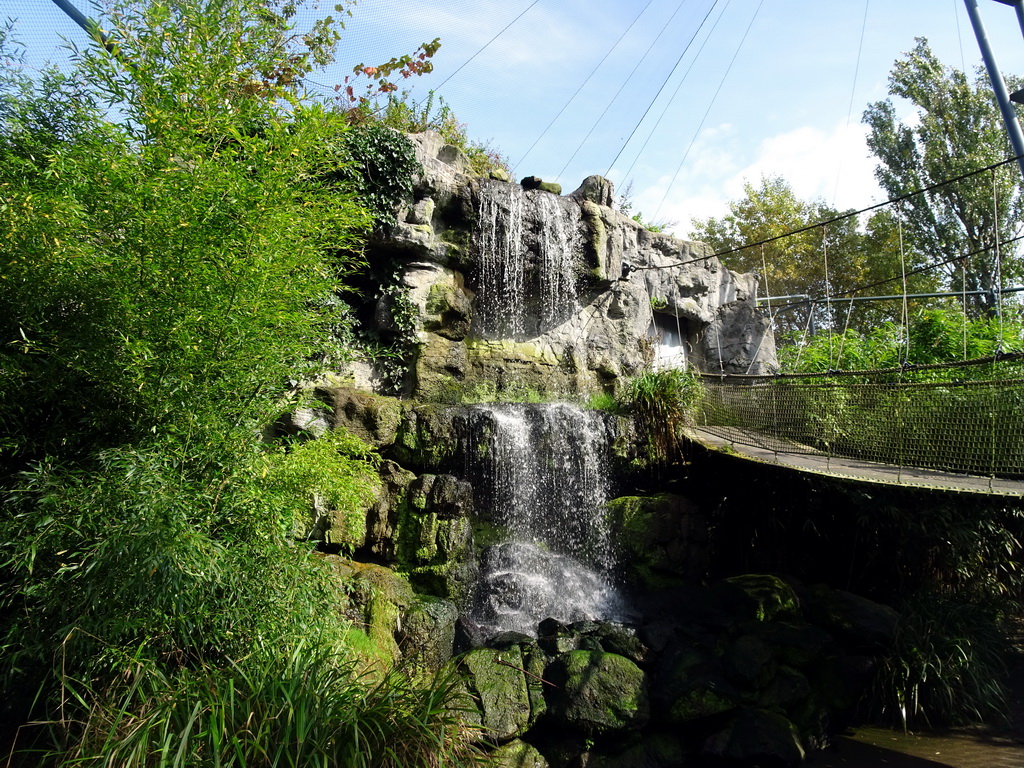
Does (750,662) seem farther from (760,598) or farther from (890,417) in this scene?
(890,417)

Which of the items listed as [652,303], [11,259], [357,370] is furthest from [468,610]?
[652,303]

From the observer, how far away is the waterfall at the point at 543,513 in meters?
5.39

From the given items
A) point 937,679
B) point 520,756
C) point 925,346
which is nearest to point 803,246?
point 925,346

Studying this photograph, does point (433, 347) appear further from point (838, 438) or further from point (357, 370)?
point (838, 438)

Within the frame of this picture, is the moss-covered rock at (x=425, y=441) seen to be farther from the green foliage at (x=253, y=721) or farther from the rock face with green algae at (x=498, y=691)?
the green foliage at (x=253, y=721)

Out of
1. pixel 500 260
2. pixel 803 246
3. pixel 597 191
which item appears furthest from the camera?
pixel 803 246

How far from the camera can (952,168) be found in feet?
44.7

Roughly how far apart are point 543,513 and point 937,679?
3.13 metres

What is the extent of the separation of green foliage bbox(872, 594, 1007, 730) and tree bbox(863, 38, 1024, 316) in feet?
35.1

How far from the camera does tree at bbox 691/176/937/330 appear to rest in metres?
16.5


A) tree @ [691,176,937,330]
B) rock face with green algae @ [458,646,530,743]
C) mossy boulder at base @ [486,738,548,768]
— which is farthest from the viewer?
tree @ [691,176,937,330]

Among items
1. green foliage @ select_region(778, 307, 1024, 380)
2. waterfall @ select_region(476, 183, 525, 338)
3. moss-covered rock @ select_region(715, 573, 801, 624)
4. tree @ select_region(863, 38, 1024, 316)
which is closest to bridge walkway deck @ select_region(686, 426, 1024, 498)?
moss-covered rock @ select_region(715, 573, 801, 624)

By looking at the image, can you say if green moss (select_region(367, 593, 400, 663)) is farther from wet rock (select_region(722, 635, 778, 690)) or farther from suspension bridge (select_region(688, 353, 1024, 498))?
suspension bridge (select_region(688, 353, 1024, 498))

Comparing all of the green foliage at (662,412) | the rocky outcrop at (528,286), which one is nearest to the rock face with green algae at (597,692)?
the green foliage at (662,412)
